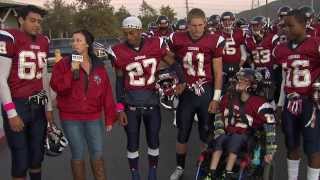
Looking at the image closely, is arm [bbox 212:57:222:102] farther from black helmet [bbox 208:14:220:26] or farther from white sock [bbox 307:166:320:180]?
black helmet [bbox 208:14:220:26]

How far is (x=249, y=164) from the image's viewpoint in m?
5.55

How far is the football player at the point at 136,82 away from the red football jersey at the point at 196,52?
12.2 inches

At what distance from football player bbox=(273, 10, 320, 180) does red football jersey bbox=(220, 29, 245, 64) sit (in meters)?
4.77

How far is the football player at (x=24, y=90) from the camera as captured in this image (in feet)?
17.7

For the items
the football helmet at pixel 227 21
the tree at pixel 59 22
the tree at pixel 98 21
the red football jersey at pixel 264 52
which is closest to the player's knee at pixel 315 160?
the red football jersey at pixel 264 52

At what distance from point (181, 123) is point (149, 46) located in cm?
120

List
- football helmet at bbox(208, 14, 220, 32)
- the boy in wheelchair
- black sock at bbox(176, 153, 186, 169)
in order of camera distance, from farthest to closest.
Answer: football helmet at bbox(208, 14, 220, 32) → black sock at bbox(176, 153, 186, 169) → the boy in wheelchair

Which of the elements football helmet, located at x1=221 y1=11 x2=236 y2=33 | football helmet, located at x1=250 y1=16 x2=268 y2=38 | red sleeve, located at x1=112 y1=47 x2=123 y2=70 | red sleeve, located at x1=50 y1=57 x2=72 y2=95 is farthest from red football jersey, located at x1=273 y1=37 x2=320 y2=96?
football helmet, located at x1=250 y1=16 x2=268 y2=38

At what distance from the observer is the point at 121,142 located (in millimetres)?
9352

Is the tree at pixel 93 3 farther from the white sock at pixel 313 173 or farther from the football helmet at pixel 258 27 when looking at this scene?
the white sock at pixel 313 173

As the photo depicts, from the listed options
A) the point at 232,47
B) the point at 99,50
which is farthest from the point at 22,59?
the point at 99,50

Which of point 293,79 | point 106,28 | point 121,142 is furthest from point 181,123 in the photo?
point 106,28

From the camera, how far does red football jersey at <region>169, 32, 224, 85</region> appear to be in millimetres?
6582

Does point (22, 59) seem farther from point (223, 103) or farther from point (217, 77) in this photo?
point (217, 77)
